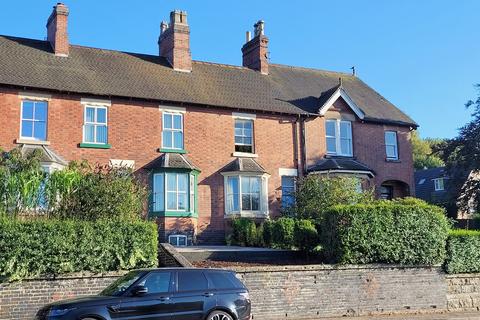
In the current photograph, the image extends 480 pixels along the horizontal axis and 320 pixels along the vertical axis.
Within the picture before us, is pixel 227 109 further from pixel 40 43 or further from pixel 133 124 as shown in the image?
pixel 40 43

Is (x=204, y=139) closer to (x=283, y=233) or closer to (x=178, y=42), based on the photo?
(x=178, y=42)

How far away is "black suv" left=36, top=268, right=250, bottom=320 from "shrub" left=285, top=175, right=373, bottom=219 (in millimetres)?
11782

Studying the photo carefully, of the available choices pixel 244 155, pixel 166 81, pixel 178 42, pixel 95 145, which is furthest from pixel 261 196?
pixel 178 42

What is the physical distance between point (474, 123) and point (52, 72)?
21.3 m

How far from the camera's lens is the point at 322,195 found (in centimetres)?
2470

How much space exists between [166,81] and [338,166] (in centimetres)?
898

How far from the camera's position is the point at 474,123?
101 ft

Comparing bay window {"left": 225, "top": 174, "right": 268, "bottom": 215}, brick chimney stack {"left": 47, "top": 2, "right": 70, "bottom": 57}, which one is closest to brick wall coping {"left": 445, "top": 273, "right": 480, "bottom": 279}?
bay window {"left": 225, "top": 174, "right": 268, "bottom": 215}

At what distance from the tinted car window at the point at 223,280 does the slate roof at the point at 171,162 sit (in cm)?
1231

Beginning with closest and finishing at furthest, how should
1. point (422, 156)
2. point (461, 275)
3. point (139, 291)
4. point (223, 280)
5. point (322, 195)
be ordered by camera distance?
point (139, 291) → point (223, 280) → point (461, 275) → point (322, 195) → point (422, 156)

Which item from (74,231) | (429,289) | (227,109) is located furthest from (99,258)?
(227,109)

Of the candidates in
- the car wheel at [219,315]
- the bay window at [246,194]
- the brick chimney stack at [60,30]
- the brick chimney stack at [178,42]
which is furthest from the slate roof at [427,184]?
the car wheel at [219,315]

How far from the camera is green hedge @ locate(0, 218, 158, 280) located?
13844 mm

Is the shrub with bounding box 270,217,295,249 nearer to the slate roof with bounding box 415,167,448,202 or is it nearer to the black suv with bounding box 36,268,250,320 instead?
the black suv with bounding box 36,268,250,320
